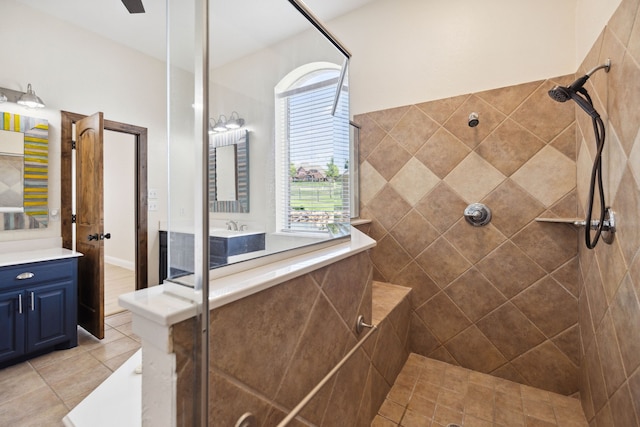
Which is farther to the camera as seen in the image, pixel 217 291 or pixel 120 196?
pixel 120 196

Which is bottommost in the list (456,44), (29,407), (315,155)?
(29,407)

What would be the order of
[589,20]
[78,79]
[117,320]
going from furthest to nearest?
[117,320] → [78,79] → [589,20]

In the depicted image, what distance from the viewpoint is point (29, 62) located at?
229cm

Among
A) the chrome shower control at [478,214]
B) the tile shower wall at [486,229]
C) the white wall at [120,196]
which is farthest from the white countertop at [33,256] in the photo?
the chrome shower control at [478,214]

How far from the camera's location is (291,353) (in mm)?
860

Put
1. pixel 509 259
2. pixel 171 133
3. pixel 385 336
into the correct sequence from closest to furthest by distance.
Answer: pixel 171 133 → pixel 385 336 → pixel 509 259

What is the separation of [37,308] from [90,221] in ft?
2.41

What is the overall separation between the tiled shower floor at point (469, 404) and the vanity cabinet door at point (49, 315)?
2.45 meters

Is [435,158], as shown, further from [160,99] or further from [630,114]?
[160,99]

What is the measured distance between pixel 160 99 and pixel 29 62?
1.03 m

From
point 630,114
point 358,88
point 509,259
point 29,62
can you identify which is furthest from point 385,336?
point 29,62

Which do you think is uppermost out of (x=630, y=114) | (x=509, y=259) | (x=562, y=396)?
(x=630, y=114)

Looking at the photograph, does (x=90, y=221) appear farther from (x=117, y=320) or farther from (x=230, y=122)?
(x=230, y=122)

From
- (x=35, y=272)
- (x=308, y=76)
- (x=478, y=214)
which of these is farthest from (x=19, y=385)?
(x=478, y=214)
